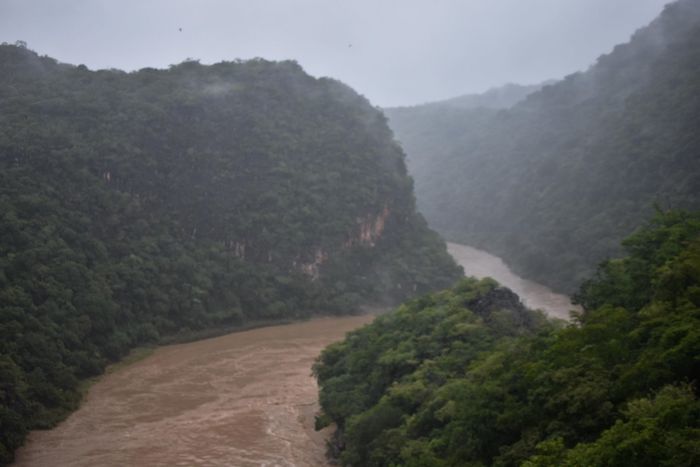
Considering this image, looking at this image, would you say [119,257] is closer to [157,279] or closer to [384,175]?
[157,279]

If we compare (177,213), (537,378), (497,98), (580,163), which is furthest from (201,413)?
(497,98)

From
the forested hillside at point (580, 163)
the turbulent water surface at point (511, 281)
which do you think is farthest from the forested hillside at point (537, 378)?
the forested hillside at point (580, 163)

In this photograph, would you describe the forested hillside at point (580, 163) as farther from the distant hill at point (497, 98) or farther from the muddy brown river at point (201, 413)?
the distant hill at point (497, 98)

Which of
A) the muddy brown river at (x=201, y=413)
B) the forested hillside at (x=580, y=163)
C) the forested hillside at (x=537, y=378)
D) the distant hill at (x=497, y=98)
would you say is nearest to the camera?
the forested hillside at (x=537, y=378)

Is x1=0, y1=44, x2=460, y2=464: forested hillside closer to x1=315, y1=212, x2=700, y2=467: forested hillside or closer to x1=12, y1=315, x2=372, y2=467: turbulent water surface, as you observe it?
x1=12, y1=315, x2=372, y2=467: turbulent water surface

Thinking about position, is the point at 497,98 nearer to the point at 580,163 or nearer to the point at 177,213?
the point at 580,163

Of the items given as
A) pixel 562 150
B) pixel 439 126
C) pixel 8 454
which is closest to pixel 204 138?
pixel 8 454

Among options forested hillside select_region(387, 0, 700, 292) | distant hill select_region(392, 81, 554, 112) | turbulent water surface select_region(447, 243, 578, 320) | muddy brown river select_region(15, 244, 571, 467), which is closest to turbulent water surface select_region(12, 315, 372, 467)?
muddy brown river select_region(15, 244, 571, 467)
